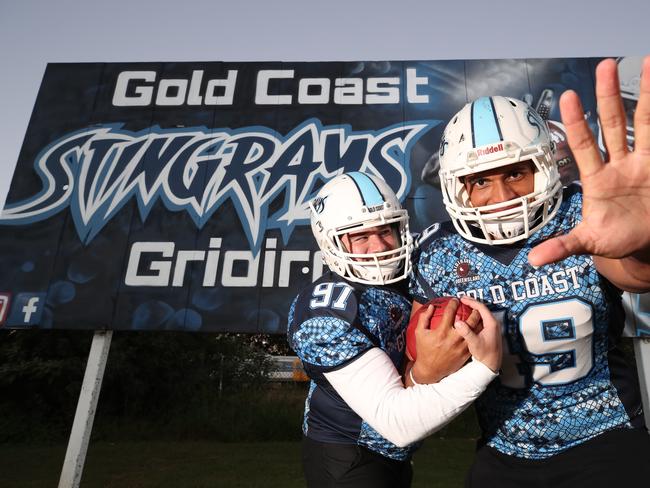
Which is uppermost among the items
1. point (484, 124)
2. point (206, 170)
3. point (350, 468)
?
point (206, 170)

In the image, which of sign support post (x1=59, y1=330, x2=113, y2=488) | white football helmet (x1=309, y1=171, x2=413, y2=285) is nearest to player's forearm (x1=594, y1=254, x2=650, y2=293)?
white football helmet (x1=309, y1=171, x2=413, y2=285)

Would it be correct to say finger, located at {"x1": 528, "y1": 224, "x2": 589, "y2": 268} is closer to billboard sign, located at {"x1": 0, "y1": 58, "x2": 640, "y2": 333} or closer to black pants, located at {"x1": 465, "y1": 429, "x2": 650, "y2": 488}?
black pants, located at {"x1": 465, "y1": 429, "x2": 650, "y2": 488}

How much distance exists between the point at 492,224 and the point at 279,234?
4119 mm

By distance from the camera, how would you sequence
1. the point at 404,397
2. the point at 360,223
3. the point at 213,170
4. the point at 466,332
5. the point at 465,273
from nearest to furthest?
the point at 466,332 → the point at 404,397 → the point at 465,273 → the point at 360,223 → the point at 213,170

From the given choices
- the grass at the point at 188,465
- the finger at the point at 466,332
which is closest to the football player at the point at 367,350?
the finger at the point at 466,332

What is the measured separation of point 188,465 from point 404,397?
6872mm

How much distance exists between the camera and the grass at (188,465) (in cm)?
654

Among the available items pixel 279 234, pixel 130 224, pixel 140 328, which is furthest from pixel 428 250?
pixel 130 224

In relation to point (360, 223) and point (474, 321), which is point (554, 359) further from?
point (360, 223)

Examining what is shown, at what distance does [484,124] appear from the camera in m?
2.15

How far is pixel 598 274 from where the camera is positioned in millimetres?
1871

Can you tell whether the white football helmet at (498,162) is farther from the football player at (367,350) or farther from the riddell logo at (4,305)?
the riddell logo at (4,305)

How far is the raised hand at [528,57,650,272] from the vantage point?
1.41 meters

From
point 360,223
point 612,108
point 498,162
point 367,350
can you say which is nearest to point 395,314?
point 367,350
